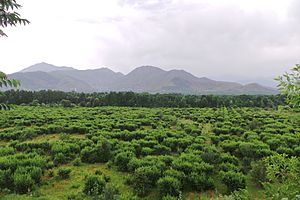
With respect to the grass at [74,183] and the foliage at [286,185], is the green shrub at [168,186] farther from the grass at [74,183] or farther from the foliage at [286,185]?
the foliage at [286,185]

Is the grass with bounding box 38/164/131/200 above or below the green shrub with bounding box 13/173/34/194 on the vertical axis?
below

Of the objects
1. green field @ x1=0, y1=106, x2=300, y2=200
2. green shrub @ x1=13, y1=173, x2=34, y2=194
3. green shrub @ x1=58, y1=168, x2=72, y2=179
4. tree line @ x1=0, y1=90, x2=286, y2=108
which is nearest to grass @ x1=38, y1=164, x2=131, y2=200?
green field @ x1=0, y1=106, x2=300, y2=200

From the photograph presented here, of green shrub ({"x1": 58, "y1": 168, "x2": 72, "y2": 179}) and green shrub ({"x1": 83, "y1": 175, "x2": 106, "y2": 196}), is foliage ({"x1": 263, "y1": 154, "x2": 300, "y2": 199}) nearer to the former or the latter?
green shrub ({"x1": 83, "y1": 175, "x2": 106, "y2": 196})

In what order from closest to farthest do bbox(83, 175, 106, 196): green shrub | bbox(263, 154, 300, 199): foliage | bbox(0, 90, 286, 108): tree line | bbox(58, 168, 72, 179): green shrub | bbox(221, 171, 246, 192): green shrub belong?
1. bbox(263, 154, 300, 199): foliage
2. bbox(83, 175, 106, 196): green shrub
3. bbox(221, 171, 246, 192): green shrub
4. bbox(58, 168, 72, 179): green shrub
5. bbox(0, 90, 286, 108): tree line

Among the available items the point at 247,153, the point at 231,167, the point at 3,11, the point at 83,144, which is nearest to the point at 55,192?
the point at 83,144

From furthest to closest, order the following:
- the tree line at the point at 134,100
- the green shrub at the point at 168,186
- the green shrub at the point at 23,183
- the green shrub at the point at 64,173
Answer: the tree line at the point at 134,100, the green shrub at the point at 64,173, the green shrub at the point at 168,186, the green shrub at the point at 23,183

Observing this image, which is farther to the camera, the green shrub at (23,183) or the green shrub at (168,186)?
the green shrub at (168,186)

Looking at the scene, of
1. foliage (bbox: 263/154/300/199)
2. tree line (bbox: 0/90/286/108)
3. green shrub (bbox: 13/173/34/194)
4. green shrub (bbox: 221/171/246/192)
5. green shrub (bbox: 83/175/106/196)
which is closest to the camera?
foliage (bbox: 263/154/300/199)

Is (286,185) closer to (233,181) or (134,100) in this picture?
(233,181)

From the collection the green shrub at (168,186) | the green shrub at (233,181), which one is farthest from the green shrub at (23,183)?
the green shrub at (233,181)

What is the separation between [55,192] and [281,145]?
13.8 metres

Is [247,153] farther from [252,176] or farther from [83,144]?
[83,144]

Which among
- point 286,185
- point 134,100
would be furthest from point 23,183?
point 134,100

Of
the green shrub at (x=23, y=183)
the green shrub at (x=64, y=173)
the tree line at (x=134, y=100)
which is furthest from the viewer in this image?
the tree line at (x=134, y=100)
